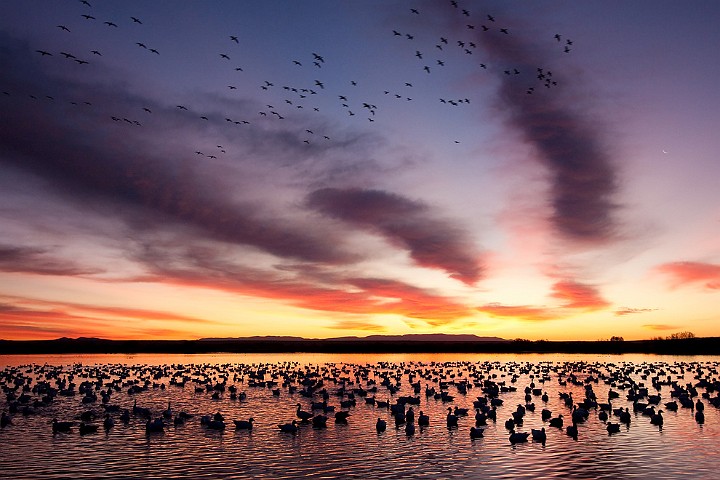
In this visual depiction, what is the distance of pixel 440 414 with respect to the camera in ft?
116

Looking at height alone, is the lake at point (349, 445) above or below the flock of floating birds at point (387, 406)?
below

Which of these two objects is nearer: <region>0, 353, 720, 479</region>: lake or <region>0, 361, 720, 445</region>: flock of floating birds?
<region>0, 353, 720, 479</region>: lake

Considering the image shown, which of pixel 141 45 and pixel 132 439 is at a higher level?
pixel 141 45

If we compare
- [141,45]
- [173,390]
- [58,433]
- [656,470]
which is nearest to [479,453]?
[656,470]

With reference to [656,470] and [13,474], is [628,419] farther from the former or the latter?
[13,474]

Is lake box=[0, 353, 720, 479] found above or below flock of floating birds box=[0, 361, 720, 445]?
below

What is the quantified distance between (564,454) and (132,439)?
19094mm

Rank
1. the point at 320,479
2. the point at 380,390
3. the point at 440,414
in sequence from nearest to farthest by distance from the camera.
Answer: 1. the point at 320,479
2. the point at 440,414
3. the point at 380,390

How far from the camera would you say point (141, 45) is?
2833 centimetres

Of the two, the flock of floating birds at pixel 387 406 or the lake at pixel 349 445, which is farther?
the flock of floating birds at pixel 387 406

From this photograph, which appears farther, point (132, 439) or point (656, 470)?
point (132, 439)

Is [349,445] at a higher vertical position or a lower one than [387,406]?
lower

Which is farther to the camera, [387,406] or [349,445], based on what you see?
[387,406]

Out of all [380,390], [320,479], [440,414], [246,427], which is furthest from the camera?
[380,390]
